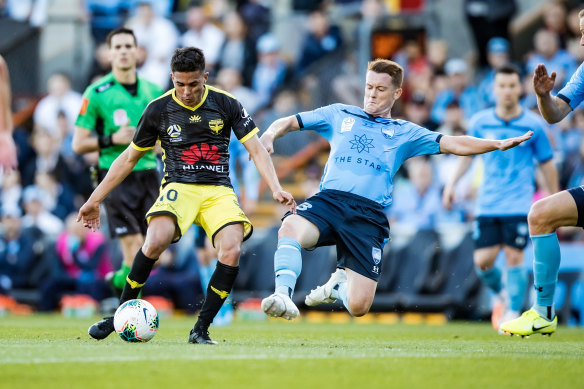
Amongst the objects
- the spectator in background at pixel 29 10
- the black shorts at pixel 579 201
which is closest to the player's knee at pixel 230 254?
the black shorts at pixel 579 201

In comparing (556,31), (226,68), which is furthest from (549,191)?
(226,68)

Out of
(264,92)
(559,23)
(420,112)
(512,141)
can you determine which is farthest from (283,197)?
(264,92)

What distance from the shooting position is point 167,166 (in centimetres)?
884

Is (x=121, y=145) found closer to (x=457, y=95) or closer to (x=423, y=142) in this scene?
(x=423, y=142)

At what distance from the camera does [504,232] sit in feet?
38.9

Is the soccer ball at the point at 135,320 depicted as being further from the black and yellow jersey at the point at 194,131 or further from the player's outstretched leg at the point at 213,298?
the black and yellow jersey at the point at 194,131

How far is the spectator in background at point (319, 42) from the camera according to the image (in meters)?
20.3

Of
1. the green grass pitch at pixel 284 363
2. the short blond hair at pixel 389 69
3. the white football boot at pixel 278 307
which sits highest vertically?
the short blond hair at pixel 389 69

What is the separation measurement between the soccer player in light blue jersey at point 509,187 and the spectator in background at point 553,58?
4824mm

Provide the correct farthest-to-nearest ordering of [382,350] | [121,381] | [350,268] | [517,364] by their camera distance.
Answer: [350,268] < [382,350] < [517,364] < [121,381]

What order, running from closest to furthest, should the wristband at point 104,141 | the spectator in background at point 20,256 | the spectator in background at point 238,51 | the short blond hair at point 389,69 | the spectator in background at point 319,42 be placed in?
the short blond hair at point 389,69
the wristband at point 104,141
the spectator in background at point 20,256
the spectator in background at point 319,42
the spectator in background at point 238,51

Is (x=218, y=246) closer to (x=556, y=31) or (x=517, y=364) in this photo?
(x=517, y=364)

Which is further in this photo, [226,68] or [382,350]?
[226,68]

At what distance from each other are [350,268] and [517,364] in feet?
7.45
